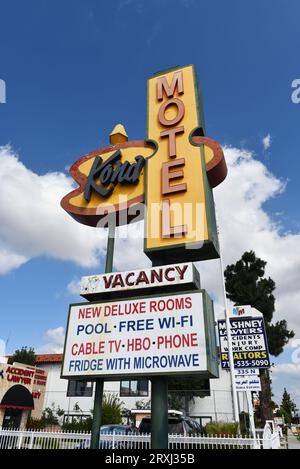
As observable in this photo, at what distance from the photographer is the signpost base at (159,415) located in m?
6.59

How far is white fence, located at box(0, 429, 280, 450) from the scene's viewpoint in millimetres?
9273

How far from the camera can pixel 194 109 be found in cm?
952

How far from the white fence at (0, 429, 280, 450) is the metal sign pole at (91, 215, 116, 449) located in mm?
3422

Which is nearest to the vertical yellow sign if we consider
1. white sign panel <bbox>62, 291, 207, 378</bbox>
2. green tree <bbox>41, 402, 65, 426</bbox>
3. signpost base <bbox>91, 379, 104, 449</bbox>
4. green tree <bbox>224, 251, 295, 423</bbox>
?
white sign panel <bbox>62, 291, 207, 378</bbox>

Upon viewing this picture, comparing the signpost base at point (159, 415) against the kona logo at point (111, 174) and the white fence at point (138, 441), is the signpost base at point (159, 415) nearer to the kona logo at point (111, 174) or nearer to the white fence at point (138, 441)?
the white fence at point (138, 441)

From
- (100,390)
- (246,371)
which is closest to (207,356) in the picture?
(100,390)

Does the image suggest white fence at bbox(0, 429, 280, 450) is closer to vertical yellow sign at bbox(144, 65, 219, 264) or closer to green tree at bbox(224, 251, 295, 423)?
vertical yellow sign at bbox(144, 65, 219, 264)

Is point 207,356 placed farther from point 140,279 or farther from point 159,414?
point 140,279

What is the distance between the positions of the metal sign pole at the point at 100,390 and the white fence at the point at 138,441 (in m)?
3.42

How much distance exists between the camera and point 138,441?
10016 millimetres

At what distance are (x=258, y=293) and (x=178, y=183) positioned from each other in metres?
25.3

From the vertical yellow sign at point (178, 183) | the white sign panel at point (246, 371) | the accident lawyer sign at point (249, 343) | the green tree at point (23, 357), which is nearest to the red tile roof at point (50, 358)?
the green tree at point (23, 357)
